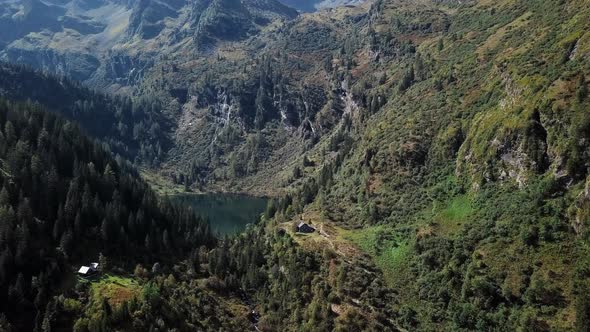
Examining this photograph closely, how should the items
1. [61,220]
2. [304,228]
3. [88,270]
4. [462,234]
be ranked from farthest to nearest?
[304,228] < [61,220] < [462,234] < [88,270]

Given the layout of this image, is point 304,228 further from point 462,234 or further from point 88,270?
point 88,270

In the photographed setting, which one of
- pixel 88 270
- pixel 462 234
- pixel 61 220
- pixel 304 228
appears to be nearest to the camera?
pixel 88 270

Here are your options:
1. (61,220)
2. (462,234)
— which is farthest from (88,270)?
(462,234)

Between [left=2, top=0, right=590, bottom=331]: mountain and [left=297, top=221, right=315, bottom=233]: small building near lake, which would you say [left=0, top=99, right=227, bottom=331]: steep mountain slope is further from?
[left=297, top=221, right=315, bottom=233]: small building near lake

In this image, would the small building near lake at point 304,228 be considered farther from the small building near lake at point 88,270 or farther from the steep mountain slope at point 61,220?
the small building near lake at point 88,270

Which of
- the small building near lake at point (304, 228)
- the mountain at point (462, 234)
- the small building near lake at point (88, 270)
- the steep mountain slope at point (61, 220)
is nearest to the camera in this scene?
the mountain at point (462, 234)

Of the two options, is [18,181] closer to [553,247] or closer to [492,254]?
[492,254]

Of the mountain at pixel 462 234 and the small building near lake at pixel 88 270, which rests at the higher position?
the mountain at pixel 462 234

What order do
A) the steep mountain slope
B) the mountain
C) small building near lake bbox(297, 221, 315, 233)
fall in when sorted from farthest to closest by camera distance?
small building near lake bbox(297, 221, 315, 233), the steep mountain slope, the mountain

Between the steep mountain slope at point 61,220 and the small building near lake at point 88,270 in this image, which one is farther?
the small building near lake at point 88,270

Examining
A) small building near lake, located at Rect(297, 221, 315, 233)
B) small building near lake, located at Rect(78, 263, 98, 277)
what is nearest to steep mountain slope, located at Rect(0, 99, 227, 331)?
small building near lake, located at Rect(78, 263, 98, 277)

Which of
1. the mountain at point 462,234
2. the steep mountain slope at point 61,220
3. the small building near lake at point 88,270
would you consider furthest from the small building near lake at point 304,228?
the small building near lake at point 88,270

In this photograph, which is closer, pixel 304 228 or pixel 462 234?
pixel 462 234
